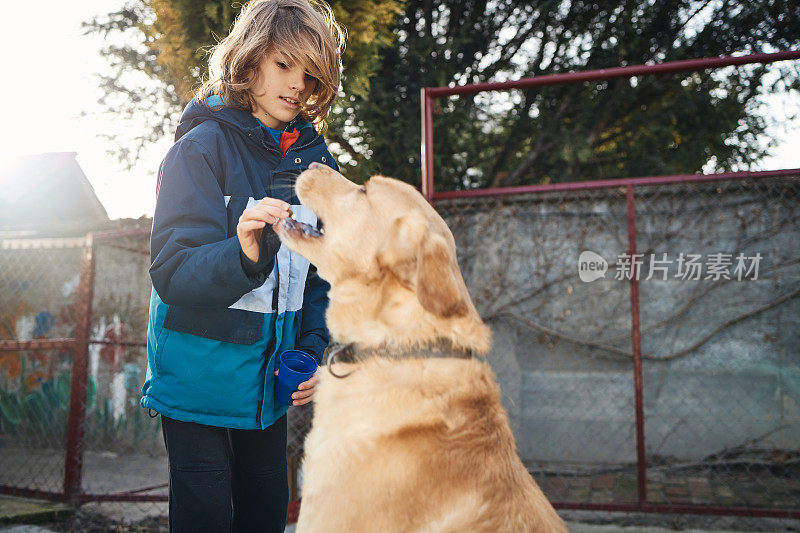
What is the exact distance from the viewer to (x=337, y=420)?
1.69m

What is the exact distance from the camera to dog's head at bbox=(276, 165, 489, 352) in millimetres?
1668

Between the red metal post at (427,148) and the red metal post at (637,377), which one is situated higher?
the red metal post at (427,148)

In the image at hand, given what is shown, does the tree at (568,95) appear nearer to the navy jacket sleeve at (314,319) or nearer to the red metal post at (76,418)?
the red metal post at (76,418)

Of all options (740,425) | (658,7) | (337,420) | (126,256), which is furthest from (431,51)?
(337,420)

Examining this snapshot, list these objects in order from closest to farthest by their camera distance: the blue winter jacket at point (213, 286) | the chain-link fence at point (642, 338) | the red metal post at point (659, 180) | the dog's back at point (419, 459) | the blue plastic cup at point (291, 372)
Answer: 1. the dog's back at point (419, 459)
2. the blue winter jacket at point (213, 286)
3. the blue plastic cup at point (291, 372)
4. the red metal post at point (659, 180)
5. the chain-link fence at point (642, 338)

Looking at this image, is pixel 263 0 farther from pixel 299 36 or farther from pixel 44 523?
pixel 44 523

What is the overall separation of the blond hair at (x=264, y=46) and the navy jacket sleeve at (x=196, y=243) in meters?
0.32

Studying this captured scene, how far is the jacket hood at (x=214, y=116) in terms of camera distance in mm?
1846

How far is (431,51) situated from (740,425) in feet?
Answer: 18.4

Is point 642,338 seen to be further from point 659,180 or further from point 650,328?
point 659,180

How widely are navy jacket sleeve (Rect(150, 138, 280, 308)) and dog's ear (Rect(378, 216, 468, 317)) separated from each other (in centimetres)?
39

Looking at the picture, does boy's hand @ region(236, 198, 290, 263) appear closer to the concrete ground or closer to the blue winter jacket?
the blue winter jacket

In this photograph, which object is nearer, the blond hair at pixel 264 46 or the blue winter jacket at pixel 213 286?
the blue winter jacket at pixel 213 286

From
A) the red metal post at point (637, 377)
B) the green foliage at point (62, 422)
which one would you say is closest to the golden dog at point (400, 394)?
the red metal post at point (637, 377)
